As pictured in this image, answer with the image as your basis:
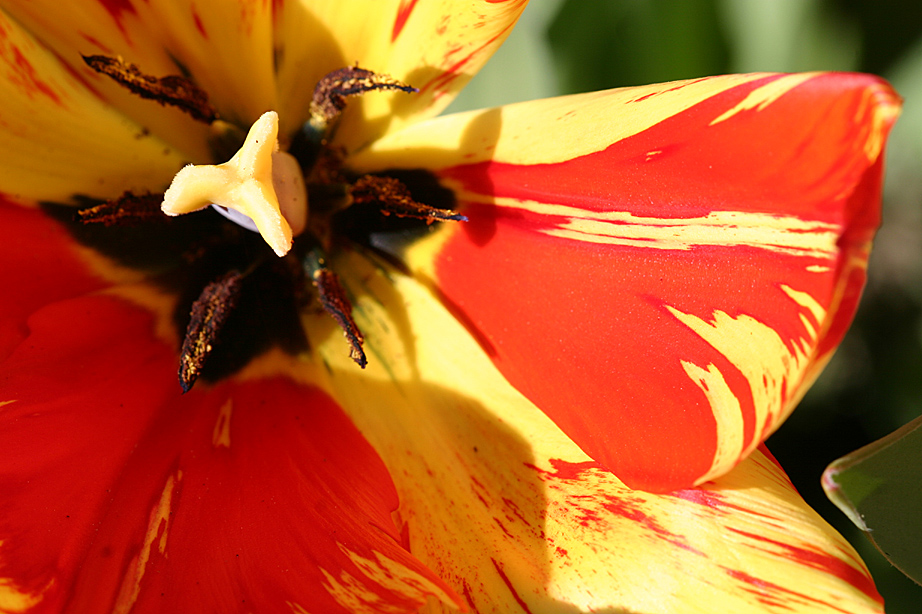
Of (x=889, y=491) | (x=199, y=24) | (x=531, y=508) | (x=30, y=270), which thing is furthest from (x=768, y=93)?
(x=30, y=270)

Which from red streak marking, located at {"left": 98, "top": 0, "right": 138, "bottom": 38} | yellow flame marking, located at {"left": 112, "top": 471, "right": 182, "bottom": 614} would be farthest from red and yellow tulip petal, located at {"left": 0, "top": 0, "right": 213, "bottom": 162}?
yellow flame marking, located at {"left": 112, "top": 471, "right": 182, "bottom": 614}

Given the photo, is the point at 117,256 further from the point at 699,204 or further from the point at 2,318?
the point at 699,204

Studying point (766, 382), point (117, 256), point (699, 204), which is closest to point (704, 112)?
point (699, 204)

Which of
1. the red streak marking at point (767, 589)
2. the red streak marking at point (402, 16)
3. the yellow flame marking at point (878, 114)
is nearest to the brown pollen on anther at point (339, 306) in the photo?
the red streak marking at point (402, 16)

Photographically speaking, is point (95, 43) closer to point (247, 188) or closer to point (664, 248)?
point (247, 188)

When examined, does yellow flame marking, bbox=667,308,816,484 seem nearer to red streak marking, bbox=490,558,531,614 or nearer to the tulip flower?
the tulip flower

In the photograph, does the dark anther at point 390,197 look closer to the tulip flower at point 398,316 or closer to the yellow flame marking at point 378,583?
the tulip flower at point 398,316

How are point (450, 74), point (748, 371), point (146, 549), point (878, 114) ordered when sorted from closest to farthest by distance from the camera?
point (878, 114), point (748, 371), point (146, 549), point (450, 74)
